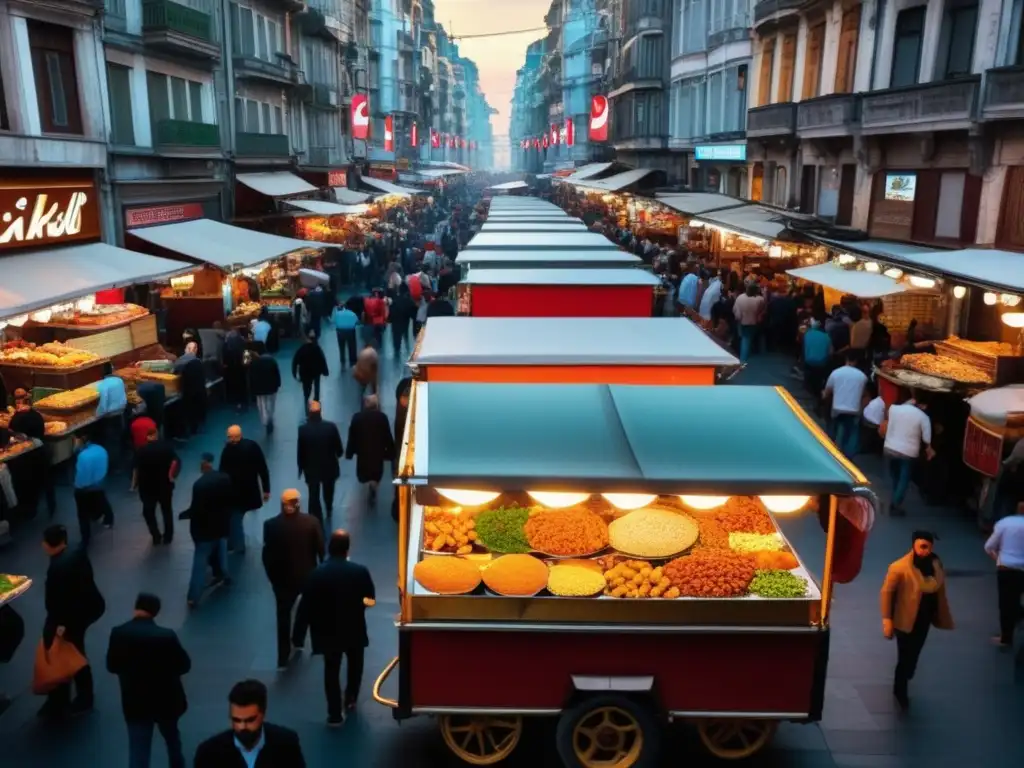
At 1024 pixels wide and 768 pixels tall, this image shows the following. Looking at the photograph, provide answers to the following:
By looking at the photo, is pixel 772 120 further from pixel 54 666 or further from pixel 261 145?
pixel 54 666

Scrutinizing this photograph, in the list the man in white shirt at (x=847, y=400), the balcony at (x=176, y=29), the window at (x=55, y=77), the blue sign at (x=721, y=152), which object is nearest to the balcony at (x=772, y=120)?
the blue sign at (x=721, y=152)

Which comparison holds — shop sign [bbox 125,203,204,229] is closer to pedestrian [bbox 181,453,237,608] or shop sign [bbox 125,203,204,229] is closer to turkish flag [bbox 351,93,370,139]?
pedestrian [bbox 181,453,237,608]

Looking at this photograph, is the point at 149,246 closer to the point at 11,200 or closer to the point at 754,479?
the point at 11,200

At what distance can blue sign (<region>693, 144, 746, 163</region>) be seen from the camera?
32625 millimetres

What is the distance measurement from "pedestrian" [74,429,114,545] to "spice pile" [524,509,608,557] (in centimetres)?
561

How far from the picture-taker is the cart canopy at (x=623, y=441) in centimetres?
571

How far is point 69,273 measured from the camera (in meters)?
15.1

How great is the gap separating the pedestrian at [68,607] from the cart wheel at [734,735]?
16.1 ft

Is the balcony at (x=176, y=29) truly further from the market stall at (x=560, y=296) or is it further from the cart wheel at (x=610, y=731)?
the cart wheel at (x=610, y=731)

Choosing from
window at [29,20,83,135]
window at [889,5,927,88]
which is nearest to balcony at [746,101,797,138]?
window at [889,5,927,88]

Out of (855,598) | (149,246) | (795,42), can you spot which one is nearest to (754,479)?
(855,598)

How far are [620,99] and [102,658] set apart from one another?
172 ft

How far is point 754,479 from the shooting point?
5.69m

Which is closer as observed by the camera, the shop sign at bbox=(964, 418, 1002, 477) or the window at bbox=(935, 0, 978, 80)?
the shop sign at bbox=(964, 418, 1002, 477)
